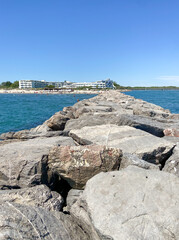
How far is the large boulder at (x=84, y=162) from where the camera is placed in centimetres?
411

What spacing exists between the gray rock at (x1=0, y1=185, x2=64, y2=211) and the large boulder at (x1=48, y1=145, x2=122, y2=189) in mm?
640

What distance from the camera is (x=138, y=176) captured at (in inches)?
130

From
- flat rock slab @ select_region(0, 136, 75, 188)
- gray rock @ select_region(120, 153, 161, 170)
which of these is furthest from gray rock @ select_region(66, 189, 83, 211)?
gray rock @ select_region(120, 153, 161, 170)

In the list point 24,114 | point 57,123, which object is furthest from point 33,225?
point 24,114

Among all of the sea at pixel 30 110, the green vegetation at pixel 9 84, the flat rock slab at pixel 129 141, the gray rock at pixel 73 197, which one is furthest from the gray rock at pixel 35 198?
the green vegetation at pixel 9 84

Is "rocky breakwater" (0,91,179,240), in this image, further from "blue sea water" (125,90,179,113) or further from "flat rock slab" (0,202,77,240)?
"blue sea water" (125,90,179,113)

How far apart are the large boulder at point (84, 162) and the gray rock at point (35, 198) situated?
640 mm

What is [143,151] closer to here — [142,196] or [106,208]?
[142,196]

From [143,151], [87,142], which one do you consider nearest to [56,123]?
[87,142]

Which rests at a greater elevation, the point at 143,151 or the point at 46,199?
the point at 143,151

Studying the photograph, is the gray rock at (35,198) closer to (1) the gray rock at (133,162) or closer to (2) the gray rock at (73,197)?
(2) the gray rock at (73,197)

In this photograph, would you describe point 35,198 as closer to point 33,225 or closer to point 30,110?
point 33,225

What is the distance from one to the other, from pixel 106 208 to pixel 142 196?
538mm

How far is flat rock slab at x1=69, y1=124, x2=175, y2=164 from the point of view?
498cm
